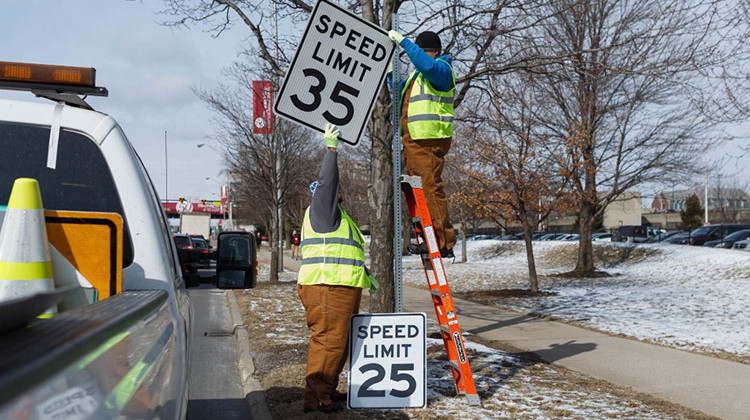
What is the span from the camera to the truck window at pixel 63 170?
8.71 ft

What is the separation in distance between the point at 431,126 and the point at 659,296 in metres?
12.4

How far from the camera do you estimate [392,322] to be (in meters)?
5.34

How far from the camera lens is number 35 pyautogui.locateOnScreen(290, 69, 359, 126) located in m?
5.06

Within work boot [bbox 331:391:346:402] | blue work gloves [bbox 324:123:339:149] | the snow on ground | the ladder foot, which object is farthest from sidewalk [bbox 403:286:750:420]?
blue work gloves [bbox 324:123:339:149]

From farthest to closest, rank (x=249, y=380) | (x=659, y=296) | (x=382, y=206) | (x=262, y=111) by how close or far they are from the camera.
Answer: (x=262, y=111)
(x=659, y=296)
(x=382, y=206)
(x=249, y=380)

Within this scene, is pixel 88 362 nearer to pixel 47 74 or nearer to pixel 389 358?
pixel 47 74

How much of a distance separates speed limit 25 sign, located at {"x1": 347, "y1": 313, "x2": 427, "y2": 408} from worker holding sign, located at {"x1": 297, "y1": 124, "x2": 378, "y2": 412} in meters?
0.14

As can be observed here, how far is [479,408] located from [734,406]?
256cm

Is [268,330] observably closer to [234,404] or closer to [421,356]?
[234,404]

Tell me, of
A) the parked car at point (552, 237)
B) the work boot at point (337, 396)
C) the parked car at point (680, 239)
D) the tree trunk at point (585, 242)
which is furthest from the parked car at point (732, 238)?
the work boot at point (337, 396)

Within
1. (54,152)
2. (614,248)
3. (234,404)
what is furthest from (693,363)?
(614,248)

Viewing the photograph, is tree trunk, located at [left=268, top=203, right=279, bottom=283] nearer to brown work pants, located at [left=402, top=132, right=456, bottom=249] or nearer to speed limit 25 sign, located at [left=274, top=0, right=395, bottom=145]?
brown work pants, located at [left=402, top=132, right=456, bottom=249]

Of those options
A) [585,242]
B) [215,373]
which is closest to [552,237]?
[585,242]

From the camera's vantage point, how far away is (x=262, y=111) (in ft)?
62.7
